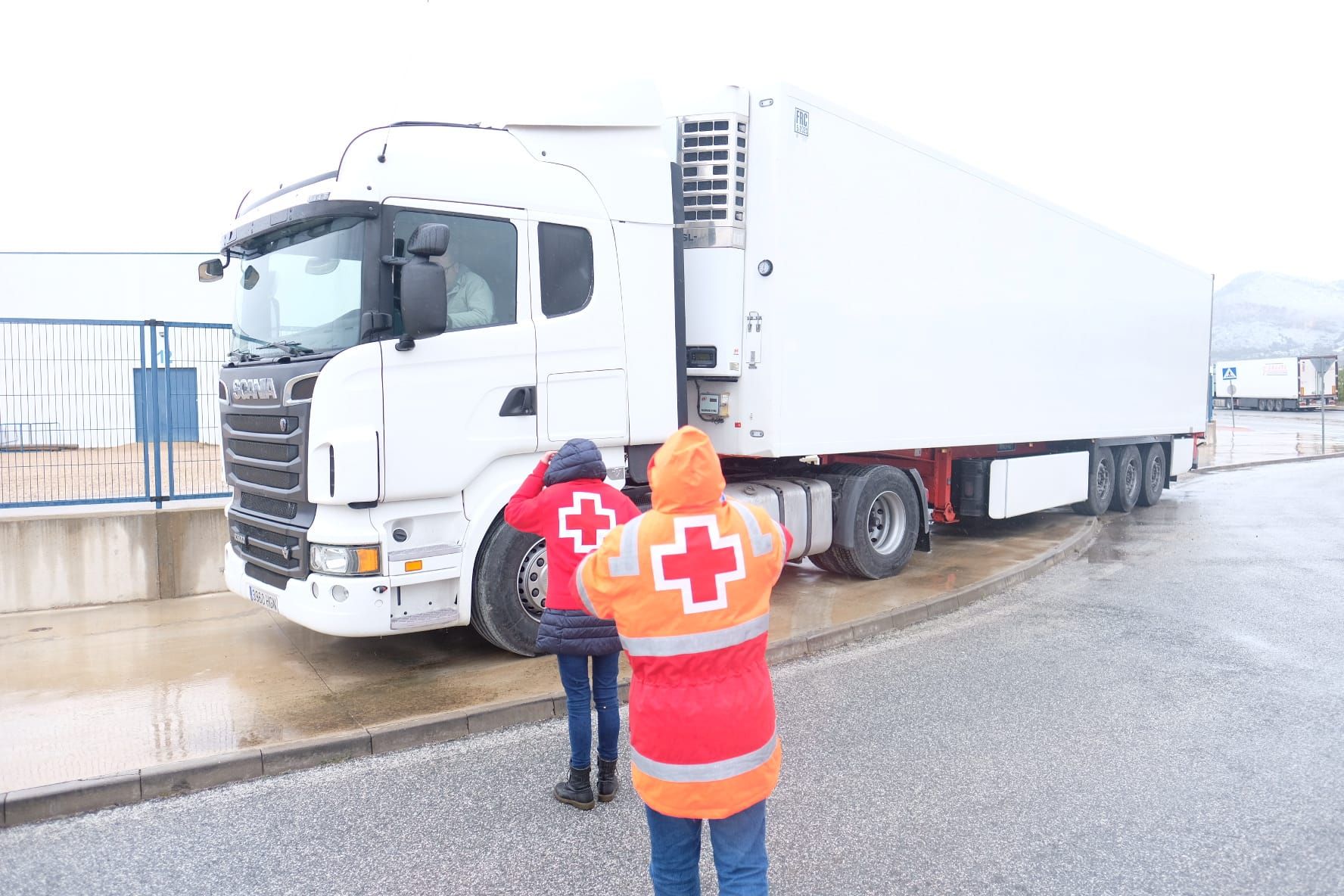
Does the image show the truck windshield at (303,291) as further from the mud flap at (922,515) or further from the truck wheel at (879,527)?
the mud flap at (922,515)

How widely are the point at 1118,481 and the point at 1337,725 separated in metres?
9.40

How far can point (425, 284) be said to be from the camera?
16.1 ft

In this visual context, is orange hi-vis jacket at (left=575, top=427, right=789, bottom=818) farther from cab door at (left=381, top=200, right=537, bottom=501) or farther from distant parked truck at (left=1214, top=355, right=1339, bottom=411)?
distant parked truck at (left=1214, top=355, right=1339, bottom=411)

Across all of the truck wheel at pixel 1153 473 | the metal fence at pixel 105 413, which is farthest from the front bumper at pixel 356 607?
the truck wheel at pixel 1153 473

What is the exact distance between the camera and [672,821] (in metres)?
2.54

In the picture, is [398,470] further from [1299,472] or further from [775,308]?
[1299,472]

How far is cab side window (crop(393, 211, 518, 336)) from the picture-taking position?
5.30 metres

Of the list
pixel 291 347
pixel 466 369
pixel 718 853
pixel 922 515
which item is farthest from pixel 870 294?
pixel 718 853

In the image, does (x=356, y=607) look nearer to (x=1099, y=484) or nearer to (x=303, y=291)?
(x=303, y=291)

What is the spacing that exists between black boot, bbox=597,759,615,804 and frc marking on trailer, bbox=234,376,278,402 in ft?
9.15

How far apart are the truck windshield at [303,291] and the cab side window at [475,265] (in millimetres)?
332

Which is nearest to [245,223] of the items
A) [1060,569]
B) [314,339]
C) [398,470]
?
[314,339]

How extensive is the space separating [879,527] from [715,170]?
12.3ft

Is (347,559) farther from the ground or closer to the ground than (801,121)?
closer to the ground
